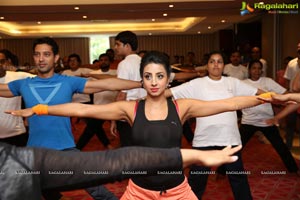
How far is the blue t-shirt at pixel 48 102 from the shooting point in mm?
2729

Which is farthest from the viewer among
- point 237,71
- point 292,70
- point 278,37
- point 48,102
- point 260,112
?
point 278,37

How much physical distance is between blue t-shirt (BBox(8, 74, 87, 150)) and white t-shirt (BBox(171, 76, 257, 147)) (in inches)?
33.3

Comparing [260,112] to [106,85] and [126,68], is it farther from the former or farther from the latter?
[106,85]

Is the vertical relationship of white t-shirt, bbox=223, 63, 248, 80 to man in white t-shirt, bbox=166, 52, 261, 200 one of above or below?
above

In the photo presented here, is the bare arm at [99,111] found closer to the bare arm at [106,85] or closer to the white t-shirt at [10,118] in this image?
the bare arm at [106,85]

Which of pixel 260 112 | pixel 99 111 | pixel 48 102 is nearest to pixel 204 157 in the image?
pixel 99 111

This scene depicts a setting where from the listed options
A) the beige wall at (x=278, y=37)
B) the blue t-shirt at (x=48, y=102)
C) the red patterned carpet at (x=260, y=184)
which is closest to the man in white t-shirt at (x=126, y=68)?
the red patterned carpet at (x=260, y=184)

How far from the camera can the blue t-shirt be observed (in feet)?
8.95

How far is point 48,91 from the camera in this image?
9.20 ft

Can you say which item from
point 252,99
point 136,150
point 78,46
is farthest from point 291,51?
point 78,46

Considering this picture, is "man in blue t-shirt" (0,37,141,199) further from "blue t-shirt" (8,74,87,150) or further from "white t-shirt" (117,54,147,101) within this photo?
"white t-shirt" (117,54,147,101)

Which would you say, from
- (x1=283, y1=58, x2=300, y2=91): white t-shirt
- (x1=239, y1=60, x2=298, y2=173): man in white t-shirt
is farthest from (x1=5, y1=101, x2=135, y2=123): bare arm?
(x1=283, y1=58, x2=300, y2=91): white t-shirt

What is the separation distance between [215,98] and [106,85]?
87 centimetres

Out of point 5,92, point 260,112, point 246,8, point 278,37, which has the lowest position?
point 260,112
